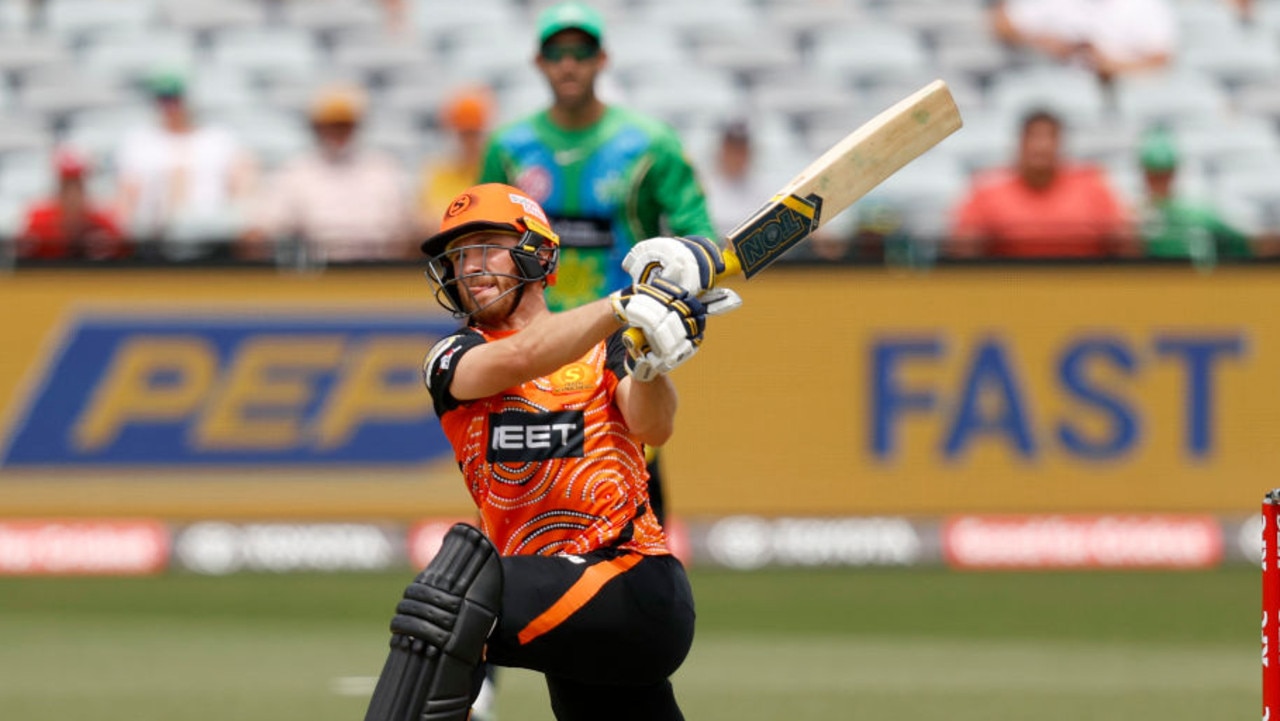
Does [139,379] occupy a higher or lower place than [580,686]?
higher

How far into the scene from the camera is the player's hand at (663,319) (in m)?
4.09

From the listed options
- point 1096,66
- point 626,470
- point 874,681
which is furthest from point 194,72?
point 626,470

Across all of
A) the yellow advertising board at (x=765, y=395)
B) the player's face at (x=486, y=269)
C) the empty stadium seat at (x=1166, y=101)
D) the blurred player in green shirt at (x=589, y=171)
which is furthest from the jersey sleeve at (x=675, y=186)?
the empty stadium seat at (x=1166, y=101)

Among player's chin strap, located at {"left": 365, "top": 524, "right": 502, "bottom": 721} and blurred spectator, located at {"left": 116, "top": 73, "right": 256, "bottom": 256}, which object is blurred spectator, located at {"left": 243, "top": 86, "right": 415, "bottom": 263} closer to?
blurred spectator, located at {"left": 116, "top": 73, "right": 256, "bottom": 256}

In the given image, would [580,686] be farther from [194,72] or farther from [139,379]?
[194,72]

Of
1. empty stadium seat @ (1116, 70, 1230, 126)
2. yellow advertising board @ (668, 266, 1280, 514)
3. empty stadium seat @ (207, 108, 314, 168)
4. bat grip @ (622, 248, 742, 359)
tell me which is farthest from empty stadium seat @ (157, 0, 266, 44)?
bat grip @ (622, 248, 742, 359)

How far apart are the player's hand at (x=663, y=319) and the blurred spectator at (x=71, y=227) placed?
6.77 meters

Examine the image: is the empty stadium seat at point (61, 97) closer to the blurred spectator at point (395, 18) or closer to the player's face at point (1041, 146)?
the blurred spectator at point (395, 18)

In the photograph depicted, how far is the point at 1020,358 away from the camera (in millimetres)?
10414

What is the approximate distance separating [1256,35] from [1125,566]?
5714 millimetres

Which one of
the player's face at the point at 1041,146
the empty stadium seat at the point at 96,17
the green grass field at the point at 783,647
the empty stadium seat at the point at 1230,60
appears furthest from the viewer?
the empty stadium seat at the point at 1230,60

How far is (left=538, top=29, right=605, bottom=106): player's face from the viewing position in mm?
6750

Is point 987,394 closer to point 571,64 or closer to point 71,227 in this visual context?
point 571,64

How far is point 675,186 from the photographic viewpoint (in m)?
6.77
